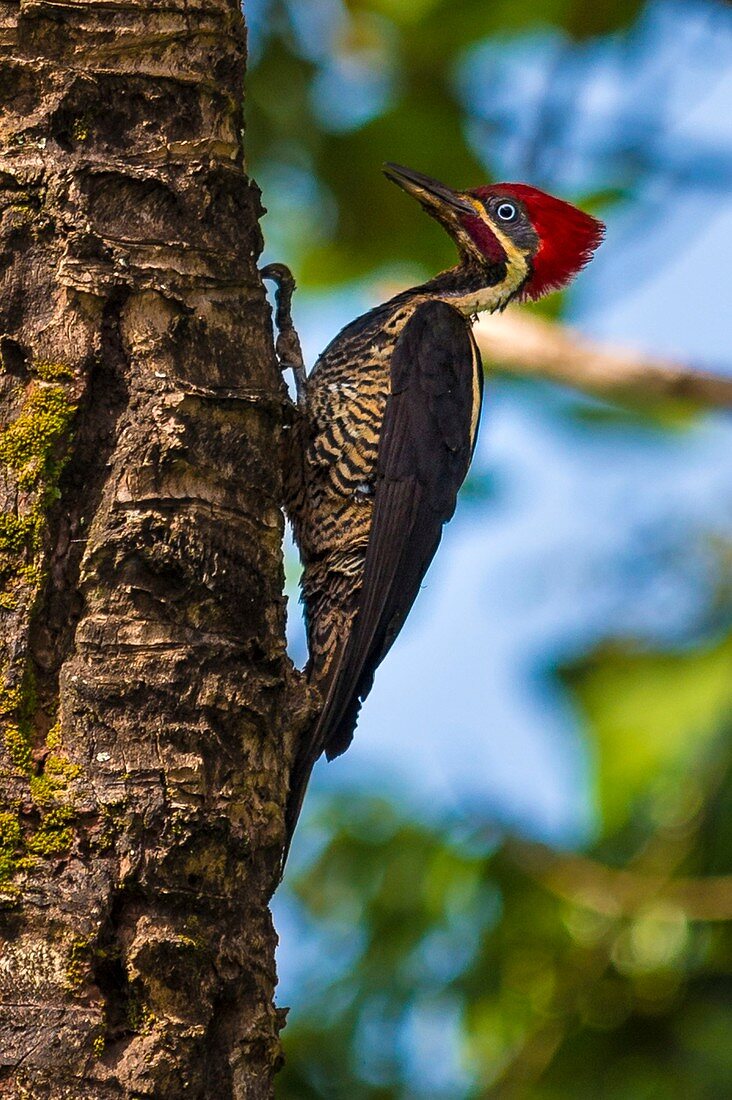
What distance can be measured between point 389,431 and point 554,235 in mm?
1134

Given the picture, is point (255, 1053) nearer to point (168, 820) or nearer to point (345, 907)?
point (168, 820)

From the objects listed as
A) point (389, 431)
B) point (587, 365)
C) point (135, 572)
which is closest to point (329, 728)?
point (389, 431)

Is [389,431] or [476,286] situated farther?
[476,286]

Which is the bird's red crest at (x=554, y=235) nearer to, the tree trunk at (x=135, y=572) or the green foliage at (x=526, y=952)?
the green foliage at (x=526, y=952)

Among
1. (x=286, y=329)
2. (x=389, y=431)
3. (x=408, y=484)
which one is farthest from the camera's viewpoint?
(x=286, y=329)

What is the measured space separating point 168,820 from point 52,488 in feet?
1.98

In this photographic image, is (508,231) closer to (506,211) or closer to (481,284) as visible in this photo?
(506,211)

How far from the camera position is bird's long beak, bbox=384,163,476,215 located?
14.7ft

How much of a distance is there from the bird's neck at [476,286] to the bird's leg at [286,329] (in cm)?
49

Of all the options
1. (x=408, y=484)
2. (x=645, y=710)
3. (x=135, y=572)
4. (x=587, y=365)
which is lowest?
(x=135, y=572)

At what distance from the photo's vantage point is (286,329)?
14.7 feet

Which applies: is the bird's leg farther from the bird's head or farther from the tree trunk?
the tree trunk

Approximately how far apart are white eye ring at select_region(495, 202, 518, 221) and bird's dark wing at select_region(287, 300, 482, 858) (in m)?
0.43

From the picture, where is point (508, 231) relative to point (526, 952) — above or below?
above
